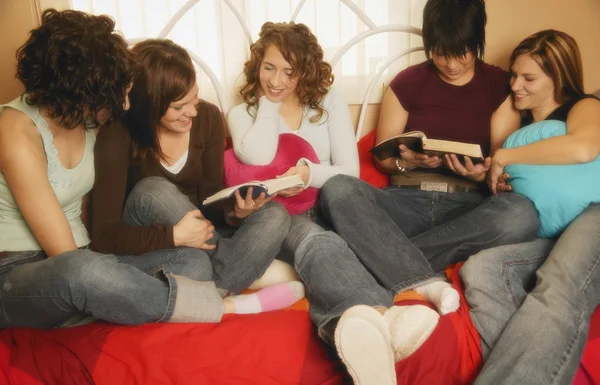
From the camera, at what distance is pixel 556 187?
1.41 metres

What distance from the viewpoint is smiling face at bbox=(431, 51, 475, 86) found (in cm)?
163

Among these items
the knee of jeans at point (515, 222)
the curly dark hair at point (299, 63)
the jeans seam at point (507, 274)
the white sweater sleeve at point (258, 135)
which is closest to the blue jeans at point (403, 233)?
the knee of jeans at point (515, 222)

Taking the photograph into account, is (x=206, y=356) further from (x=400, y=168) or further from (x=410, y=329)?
(x=400, y=168)

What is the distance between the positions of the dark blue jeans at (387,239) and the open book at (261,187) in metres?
0.13

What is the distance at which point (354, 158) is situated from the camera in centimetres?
165

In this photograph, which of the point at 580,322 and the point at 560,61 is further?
the point at 560,61

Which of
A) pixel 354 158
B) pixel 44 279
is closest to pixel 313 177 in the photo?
pixel 354 158

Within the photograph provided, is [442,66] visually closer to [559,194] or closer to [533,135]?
[533,135]

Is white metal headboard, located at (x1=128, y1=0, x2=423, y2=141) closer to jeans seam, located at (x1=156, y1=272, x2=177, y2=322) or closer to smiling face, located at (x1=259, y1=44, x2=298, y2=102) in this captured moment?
smiling face, located at (x1=259, y1=44, x2=298, y2=102)

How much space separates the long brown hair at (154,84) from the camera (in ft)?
4.50

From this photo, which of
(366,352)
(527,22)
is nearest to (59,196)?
(366,352)

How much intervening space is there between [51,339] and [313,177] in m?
0.77

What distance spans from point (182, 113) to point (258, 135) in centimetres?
24

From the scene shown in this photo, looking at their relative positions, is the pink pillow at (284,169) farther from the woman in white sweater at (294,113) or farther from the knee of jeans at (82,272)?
the knee of jeans at (82,272)
